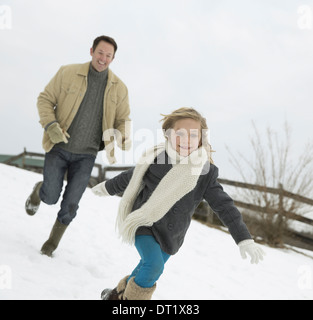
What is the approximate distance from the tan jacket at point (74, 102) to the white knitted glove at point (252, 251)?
154 centimetres

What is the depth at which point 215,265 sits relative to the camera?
455 centimetres

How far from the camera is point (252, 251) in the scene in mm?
1745

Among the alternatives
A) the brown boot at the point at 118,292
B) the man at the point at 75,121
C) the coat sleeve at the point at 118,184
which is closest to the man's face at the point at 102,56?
the man at the point at 75,121

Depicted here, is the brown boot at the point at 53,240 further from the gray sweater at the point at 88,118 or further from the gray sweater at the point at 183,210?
the gray sweater at the point at 183,210

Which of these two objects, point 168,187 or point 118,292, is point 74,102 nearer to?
point 168,187

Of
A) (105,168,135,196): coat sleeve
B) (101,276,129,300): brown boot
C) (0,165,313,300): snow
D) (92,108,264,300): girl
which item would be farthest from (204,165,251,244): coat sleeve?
(0,165,313,300): snow

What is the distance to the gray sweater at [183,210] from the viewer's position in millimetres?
1880

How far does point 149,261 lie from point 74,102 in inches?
64.1

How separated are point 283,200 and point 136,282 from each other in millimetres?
6458

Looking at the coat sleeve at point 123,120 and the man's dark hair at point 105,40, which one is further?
the coat sleeve at point 123,120

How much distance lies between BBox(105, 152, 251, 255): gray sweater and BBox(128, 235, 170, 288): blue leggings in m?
0.04

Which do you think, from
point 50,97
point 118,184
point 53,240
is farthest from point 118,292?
point 50,97
